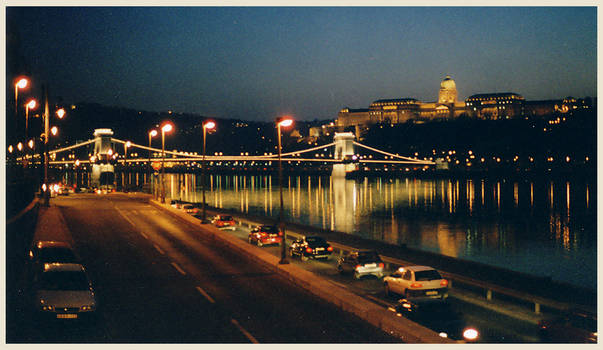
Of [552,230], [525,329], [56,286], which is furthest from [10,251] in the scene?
[552,230]

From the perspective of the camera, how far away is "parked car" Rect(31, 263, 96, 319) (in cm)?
1089

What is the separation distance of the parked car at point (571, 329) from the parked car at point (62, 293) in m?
9.61

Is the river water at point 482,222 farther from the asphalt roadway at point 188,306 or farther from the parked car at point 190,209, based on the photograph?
the asphalt roadway at point 188,306

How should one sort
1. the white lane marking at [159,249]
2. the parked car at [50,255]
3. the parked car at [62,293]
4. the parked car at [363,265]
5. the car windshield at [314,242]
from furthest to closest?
the car windshield at [314,242] → the white lane marking at [159,249] → the parked car at [363,265] → the parked car at [50,255] → the parked car at [62,293]

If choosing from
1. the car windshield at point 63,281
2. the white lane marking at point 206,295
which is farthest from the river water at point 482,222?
the car windshield at point 63,281

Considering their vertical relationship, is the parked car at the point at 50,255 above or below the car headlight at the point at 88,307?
above

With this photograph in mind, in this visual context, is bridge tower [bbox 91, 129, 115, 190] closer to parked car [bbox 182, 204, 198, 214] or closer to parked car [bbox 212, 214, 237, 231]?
parked car [bbox 182, 204, 198, 214]

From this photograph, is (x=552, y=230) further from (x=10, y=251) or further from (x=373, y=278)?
(x=10, y=251)

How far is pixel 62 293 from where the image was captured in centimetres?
1145

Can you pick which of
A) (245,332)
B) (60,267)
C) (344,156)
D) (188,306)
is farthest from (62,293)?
(344,156)

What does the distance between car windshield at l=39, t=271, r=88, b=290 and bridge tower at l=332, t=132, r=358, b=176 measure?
466 ft

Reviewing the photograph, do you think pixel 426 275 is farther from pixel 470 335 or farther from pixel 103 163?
pixel 103 163

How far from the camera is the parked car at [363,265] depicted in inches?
845


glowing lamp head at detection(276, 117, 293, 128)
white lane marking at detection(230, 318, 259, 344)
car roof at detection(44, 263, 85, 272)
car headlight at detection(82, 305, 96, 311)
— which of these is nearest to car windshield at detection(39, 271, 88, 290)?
car roof at detection(44, 263, 85, 272)
